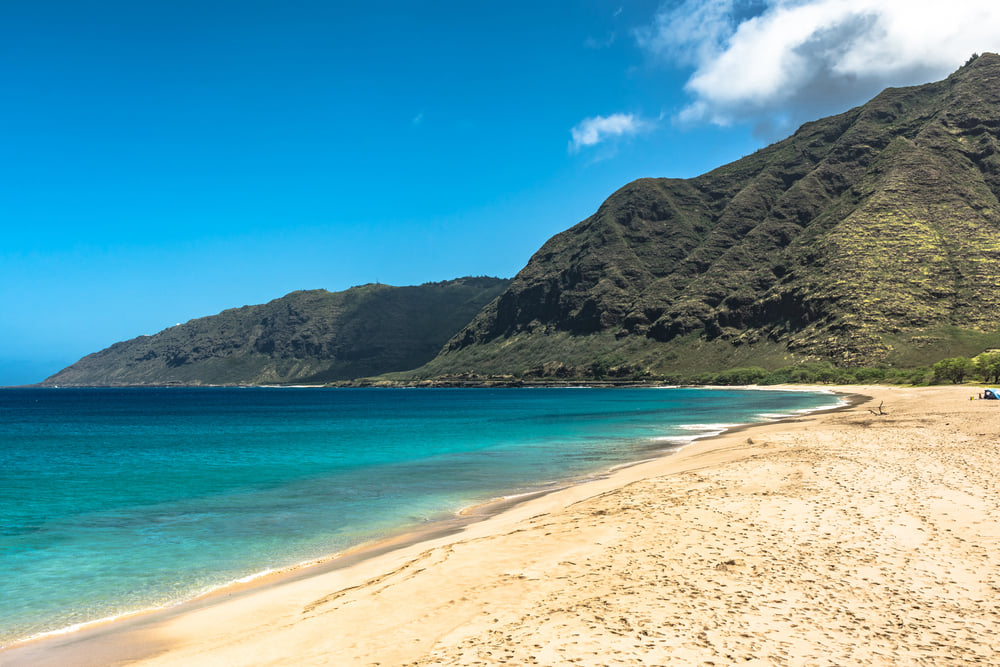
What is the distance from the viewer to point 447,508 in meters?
22.9

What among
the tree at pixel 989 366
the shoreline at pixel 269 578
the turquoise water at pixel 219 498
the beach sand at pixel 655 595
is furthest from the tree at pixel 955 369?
the shoreline at pixel 269 578

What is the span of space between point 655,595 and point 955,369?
123m

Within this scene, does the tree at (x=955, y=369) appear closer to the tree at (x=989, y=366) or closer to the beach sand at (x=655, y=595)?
the tree at (x=989, y=366)

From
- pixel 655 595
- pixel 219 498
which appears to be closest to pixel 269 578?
pixel 655 595

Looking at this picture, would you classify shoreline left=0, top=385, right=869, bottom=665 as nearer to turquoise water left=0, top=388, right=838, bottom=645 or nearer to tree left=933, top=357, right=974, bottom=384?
turquoise water left=0, top=388, right=838, bottom=645

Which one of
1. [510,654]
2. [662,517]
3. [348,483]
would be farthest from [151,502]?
[510,654]

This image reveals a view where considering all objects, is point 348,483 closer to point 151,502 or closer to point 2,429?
point 151,502

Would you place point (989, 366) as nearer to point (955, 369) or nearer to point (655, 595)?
point (955, 369)

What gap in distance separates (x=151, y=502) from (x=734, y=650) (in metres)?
27.1

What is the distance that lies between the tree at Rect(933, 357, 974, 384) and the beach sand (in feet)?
356

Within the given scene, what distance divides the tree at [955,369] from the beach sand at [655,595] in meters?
109

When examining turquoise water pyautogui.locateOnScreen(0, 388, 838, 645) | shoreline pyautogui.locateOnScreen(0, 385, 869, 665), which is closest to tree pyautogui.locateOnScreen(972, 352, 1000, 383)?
turquoise water pyautogui.locateOnScreen(0, 388, 838, 645)

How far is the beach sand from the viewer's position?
771cm

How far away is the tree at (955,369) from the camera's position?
104500mm
